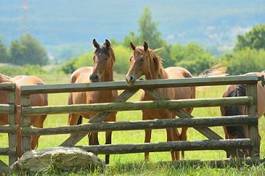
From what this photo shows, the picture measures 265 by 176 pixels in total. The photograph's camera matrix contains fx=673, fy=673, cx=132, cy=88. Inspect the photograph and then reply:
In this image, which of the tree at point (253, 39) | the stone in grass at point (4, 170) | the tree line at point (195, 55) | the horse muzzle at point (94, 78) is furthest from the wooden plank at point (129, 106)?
the tree at point (253, 39)

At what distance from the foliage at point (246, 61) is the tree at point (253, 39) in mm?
6279

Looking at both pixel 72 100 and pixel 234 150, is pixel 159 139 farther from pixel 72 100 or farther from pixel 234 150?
pixel 234 150

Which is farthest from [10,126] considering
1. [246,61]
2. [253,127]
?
[246,61]

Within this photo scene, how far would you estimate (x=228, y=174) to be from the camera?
9828 millimetres

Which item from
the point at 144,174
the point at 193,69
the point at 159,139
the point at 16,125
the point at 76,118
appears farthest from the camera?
the point at 193,69

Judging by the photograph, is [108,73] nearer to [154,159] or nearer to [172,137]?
[172,137]

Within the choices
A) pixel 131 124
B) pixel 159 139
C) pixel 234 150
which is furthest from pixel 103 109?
pixel 159 139

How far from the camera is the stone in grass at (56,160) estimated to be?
32.7ft

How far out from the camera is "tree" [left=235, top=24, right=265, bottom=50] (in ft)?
396

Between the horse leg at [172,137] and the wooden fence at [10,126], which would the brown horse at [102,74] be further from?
the wooden fence at [10,126]

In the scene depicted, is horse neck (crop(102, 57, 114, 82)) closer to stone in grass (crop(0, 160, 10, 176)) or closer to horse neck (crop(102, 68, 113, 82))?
horse neck (crop(102, 68, 113, 82))

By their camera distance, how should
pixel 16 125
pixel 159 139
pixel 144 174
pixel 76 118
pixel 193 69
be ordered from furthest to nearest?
pixel 193 69
pixel 159 139
pixel 76 118
pixel 16 125
pixel 144 174

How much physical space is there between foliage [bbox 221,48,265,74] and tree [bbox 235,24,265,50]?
20.6 feet

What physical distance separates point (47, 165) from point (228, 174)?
2.66 metres
